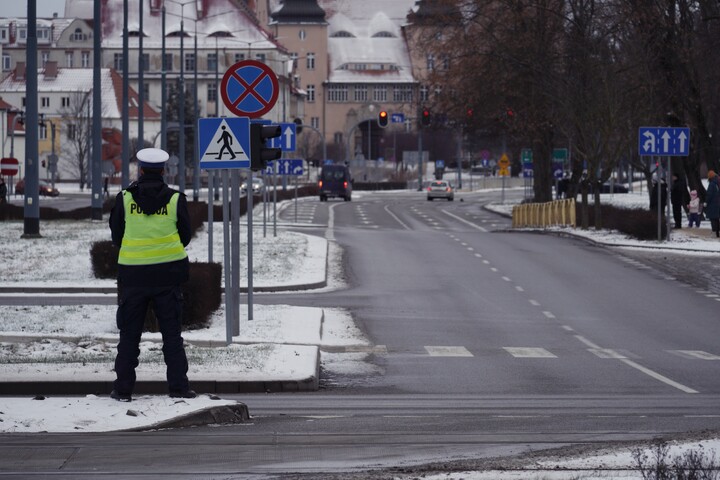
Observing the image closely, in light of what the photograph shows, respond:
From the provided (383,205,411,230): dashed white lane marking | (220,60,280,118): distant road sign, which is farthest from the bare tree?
(220,60,280,118): distant road sign

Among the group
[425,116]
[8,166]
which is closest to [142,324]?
[425,116]

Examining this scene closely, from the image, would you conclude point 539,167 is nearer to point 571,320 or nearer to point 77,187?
point 571,320

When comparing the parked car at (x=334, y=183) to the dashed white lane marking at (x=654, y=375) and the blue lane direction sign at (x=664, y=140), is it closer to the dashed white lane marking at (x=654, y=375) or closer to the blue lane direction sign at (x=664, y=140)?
the blue lane direction sign at (x=664, y=140)

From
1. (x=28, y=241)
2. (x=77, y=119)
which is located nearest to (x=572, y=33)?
(x=28, y=241)

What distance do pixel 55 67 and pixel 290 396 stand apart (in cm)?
14114

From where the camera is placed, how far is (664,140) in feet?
128

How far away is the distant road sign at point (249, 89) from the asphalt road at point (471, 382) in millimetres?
3058

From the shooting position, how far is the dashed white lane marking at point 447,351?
56.6ft

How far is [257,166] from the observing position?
1727cm

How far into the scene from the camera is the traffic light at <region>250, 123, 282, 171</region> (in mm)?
17250

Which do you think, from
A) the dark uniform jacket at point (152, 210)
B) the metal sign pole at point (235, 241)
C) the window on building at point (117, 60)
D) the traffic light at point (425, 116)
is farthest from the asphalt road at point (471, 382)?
the window on building at point (117, 60)

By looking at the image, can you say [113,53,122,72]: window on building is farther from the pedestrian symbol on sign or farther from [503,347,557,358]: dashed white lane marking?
the pedestrian symbol on sign

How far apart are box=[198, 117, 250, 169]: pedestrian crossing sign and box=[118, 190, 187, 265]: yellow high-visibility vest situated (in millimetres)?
5072

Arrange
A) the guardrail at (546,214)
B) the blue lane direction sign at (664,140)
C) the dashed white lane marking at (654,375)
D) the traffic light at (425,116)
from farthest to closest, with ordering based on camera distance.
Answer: the traffic light at (425,116)
the guardrail at (546,214)
the blue lane direction sign at (664,140)
the dashed white lane marking at (654,375)
